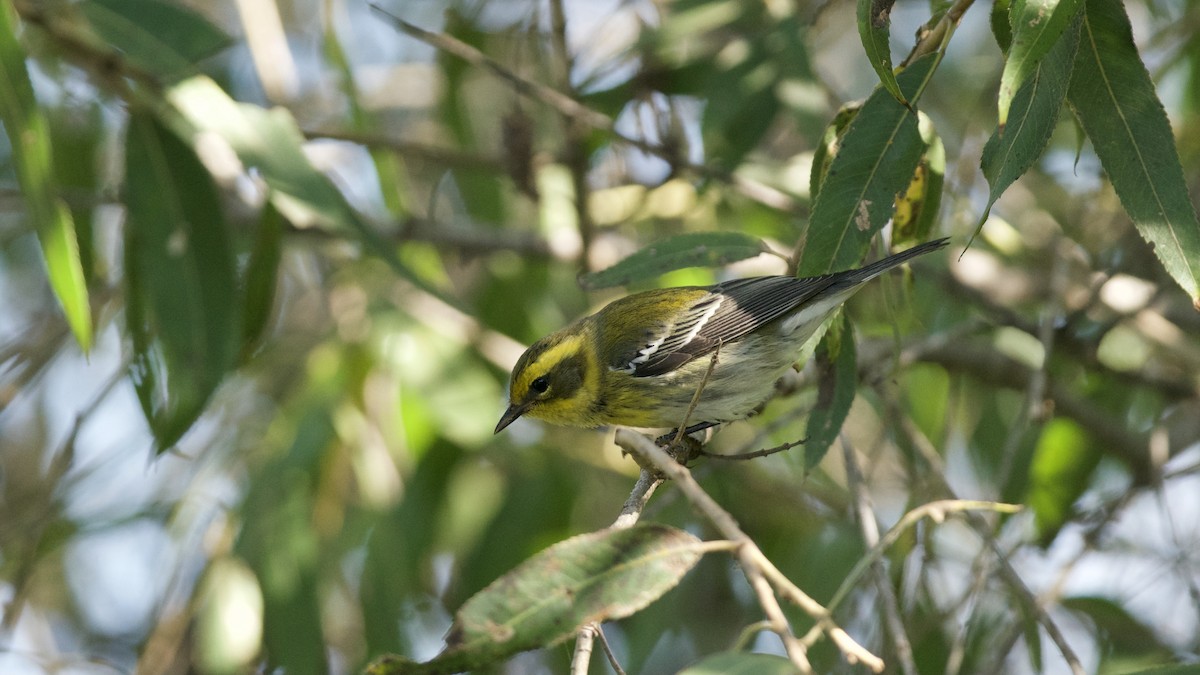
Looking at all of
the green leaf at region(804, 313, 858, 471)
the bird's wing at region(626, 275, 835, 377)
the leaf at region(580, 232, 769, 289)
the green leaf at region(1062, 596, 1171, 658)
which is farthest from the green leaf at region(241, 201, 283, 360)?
the green leaf at region(1062, 596, 1171, 658)

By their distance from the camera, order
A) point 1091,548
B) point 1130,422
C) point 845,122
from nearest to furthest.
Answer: point 845,122 → point 1091,548 → point 1130,422

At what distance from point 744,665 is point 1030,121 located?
3.58 feet

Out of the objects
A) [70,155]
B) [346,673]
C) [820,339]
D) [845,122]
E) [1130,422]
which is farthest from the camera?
[70,155]

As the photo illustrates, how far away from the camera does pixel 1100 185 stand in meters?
4.82

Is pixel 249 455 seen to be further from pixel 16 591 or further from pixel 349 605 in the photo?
pixel 16 591

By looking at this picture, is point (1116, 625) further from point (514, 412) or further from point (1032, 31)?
point (1032, 31)

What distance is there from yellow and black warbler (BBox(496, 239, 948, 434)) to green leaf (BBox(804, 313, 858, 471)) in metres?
0.45

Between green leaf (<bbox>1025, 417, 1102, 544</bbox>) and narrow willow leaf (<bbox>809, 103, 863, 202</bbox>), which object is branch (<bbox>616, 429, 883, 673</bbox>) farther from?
green leaf (<bbox>1025, 417, 1102, 544</bbox>)

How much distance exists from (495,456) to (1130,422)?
2.79 m

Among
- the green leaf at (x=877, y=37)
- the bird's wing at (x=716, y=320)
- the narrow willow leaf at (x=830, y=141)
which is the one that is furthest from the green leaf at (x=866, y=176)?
the bird's wing at (x=716, y=320)

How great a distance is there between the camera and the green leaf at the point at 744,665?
1516mm

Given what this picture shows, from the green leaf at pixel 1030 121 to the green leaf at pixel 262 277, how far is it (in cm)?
250

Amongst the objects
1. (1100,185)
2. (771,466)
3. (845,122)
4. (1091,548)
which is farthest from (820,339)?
(1100,185)

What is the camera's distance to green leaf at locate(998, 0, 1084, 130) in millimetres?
1798
